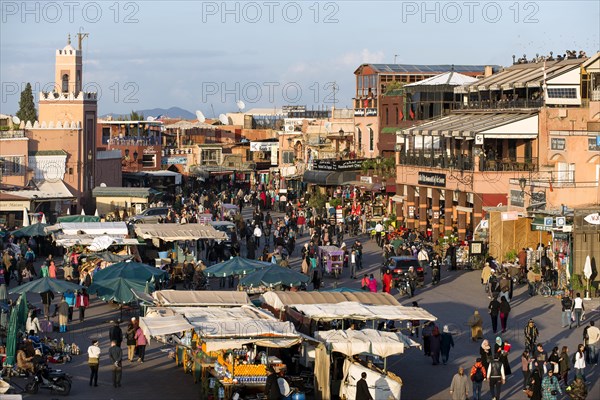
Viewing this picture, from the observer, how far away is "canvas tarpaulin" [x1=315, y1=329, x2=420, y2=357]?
87.0 feet

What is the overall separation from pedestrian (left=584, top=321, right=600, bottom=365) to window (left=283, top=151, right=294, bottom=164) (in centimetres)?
6119

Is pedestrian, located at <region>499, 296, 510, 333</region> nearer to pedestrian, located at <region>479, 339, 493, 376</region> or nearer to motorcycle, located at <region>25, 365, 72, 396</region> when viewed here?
pedestrian, located at <region>479, 339, 493, 376</region>

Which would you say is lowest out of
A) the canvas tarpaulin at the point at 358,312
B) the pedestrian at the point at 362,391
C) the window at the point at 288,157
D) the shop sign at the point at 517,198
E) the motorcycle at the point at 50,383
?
the motorcycle at the point at 50,383

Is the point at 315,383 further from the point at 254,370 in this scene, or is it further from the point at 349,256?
the point at 349,256

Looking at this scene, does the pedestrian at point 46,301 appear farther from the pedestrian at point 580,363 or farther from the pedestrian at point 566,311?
the pedestrian at point 580,363

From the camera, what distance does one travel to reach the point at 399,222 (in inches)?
2440

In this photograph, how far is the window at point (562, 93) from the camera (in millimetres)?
52000

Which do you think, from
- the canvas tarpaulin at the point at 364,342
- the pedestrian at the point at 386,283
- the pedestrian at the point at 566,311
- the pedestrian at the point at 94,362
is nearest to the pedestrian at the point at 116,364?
the pedestrian at the point at 94,362

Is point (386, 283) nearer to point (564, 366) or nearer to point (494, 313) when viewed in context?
point (494, 313)

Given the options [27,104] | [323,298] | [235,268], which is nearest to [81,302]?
[235,268]

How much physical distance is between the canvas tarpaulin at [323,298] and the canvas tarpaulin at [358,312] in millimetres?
776

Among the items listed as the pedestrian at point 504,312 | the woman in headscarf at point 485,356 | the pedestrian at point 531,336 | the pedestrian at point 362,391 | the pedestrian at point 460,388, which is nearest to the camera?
the pedestrian at point 362,391

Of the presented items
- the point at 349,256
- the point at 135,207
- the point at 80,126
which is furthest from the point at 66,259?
the point at 80,126

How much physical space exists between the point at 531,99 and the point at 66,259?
1977 cm
